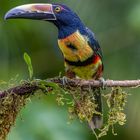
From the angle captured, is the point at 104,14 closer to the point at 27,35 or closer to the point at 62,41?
the point at 27,35

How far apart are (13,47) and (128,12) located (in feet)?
4.66

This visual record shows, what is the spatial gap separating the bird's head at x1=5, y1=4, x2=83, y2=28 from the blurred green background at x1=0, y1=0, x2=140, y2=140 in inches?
41.1

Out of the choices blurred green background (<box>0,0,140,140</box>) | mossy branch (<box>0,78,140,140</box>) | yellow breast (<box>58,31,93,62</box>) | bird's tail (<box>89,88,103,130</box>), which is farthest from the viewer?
blurred green background (<box>0,0,140,140</box>)

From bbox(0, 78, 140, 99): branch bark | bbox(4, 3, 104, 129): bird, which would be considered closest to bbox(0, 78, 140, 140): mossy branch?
Result: bbox(0, 78, 140, 99): branch bark

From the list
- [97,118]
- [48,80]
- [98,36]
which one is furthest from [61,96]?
[98,36]

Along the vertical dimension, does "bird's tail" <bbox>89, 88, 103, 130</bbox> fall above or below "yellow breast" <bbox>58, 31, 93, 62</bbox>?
below

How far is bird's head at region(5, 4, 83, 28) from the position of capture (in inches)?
192

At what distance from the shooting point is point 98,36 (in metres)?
6.93

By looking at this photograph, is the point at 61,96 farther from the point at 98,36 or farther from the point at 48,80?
the point at 98,36

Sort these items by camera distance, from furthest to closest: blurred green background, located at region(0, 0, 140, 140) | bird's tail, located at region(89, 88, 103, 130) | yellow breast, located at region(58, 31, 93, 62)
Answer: blurred green background, located at region(0, 0, 140, 140), yellow breast, located at region(58, 31, 93, 62), bird's tail, located at region(89, 88, 103, 130)

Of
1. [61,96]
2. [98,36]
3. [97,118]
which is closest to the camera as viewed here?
[61,96]

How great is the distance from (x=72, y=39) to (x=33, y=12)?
41cm

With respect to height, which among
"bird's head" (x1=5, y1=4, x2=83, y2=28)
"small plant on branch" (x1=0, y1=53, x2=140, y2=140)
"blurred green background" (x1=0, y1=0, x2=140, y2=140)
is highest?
"bird's head" (x1=5, y1=4, x2=83, y2=28)

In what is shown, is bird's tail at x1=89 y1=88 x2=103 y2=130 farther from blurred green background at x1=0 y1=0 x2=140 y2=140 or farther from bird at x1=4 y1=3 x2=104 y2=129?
blurred green background at x1=0 y1=0 x2=140 y2=140
